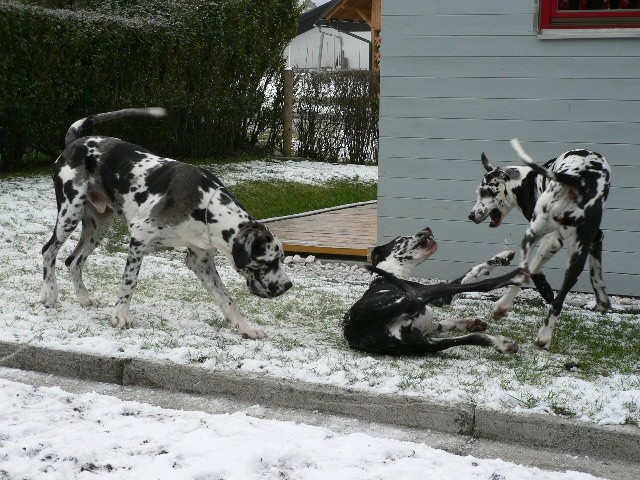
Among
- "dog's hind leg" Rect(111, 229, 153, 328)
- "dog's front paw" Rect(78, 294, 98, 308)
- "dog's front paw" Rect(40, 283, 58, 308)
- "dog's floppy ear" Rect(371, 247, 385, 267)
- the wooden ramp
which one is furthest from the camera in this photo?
the wooden ramp

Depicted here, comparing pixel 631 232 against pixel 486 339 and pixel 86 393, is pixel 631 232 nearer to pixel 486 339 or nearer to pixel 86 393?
pixel 486 339

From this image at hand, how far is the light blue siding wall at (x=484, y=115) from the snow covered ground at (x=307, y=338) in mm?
895

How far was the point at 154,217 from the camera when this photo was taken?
7.10m

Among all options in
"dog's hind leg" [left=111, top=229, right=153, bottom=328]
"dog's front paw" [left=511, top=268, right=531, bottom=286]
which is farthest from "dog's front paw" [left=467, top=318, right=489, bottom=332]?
"dog's hind leg" [left=111, top=229, right=153, bottom=328]

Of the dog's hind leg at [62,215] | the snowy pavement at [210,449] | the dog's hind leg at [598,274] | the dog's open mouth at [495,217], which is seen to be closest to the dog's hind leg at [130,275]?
the dog's hind leg at [62,215]

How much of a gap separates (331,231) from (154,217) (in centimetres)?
545

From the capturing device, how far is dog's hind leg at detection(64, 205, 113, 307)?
7.86 meters

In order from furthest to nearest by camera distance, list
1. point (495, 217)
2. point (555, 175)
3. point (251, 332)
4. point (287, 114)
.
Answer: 1. point (287, 114)
2. point (495, 217)
3. point (251, 332)
4. point (555, 175)

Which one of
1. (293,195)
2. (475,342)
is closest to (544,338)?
(475,342)

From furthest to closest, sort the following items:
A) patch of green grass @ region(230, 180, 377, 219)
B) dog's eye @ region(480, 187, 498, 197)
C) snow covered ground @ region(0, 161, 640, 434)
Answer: patch of green grass @ region(230, 180, 377, 219), dog's eye @ region(480, 187, 498, 197), snow covered ground @ region(0, 161, 640, 434)

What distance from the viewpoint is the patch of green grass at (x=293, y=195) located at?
14680mm

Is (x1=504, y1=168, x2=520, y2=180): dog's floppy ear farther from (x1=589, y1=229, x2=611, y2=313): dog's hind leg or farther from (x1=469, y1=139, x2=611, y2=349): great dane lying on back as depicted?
(x1=589, y1=229, x2=611, y2=313): dog's hind leg

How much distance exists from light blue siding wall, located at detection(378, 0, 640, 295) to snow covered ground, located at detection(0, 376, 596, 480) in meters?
4.77

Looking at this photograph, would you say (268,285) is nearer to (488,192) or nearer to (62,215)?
(62,215)
